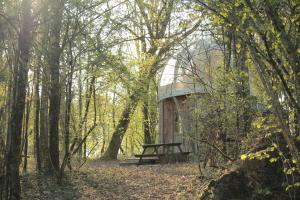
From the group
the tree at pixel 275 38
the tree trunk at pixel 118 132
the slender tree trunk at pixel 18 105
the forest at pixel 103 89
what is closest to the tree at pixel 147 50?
the tree trunk at pixel 118 132

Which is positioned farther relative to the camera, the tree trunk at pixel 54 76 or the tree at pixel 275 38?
the tree trunk at pixel 54 76

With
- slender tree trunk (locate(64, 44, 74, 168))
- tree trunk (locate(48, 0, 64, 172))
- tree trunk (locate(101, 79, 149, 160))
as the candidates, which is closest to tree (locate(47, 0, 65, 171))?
tree trunk (locate(48, 0, 64, 172))

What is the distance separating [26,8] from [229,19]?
4181 mm

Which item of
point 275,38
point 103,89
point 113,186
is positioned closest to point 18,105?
point 113,186

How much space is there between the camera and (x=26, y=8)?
6.58 m

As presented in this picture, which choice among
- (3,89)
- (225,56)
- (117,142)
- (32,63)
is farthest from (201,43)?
(117,142)

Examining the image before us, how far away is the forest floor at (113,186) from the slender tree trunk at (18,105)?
1.03m

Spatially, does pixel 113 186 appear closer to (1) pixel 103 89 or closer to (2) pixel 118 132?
(1) pixel 103 89

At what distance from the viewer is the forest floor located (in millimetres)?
7527

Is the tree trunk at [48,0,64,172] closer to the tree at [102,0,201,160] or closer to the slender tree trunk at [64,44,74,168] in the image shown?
the slender tree trunk at [64,44,74,168]

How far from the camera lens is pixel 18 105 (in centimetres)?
643

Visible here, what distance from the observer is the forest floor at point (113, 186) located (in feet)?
24.7

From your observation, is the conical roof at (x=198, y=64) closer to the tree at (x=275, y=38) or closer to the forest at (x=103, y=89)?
the forest at (x=103, y=89)

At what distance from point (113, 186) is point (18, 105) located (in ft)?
9.78
